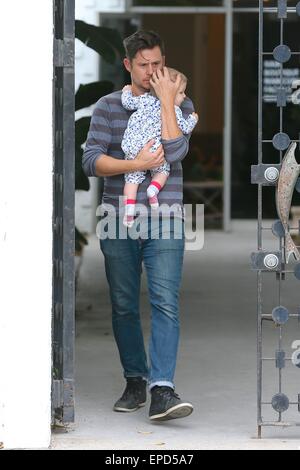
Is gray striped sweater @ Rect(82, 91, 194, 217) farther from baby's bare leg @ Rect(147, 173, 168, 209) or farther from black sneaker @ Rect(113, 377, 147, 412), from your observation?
black sneaker @ Rect(113, 377, 147, 412)

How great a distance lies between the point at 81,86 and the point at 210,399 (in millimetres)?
3721

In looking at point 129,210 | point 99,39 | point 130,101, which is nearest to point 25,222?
point 129,210

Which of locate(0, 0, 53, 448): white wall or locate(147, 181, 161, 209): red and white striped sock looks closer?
locate(0, 0, 53, 448): white wall

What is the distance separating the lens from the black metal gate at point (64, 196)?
6.01m

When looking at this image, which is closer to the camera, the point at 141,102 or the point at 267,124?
the point at 141,102

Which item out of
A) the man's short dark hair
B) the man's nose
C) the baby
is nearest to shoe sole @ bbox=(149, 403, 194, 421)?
the baby

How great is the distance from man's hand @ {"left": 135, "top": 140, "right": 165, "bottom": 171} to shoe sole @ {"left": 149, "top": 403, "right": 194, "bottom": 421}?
3.88ft

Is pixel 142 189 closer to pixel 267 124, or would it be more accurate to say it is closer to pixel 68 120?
pixel 68 120

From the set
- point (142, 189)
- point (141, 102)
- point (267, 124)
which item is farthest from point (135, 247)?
point (267, 124)

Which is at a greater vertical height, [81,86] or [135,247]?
[81,86]

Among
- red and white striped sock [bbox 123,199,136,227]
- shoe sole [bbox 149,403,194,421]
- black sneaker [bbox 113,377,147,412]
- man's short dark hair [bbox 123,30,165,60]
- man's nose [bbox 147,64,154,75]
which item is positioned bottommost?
shoe sole [bbox 149,403,194,421]

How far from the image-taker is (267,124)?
15461 millimetres

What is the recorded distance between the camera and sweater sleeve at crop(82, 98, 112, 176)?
636 centimetres

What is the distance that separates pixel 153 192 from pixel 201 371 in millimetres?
1945
